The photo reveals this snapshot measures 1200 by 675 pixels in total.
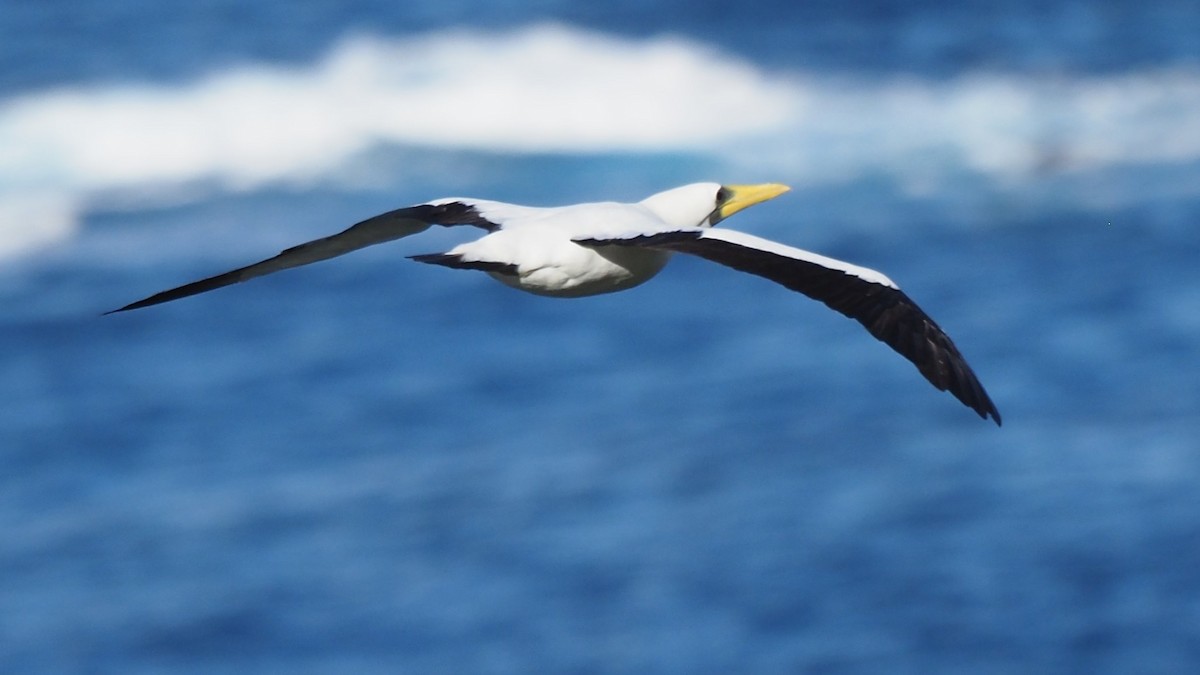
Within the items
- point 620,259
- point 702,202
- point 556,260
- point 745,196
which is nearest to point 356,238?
point 556,260

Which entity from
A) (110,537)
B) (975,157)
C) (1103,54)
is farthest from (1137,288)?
(110,537)

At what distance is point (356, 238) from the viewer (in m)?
10.1

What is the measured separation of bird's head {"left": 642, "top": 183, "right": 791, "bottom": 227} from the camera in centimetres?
1083

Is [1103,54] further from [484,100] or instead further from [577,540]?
[577,540]

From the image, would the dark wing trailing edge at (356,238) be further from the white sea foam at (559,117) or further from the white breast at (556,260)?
the white sea foam at (559,117)

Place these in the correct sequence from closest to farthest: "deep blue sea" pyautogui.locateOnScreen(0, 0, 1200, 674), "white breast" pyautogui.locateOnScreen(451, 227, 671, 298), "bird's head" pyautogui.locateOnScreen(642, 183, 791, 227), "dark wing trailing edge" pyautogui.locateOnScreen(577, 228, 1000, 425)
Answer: "dark wing trailing edge" pyautogui.locateOnScreen(577, 228, 1000, 425) < "white breast" pyautogui.locateOnScreen(451, 227, 671, 298) < "bird's head" pyautogui.locateOnScreen(642, 183, 791, 227) < "deep blue sea" pyautogui.locateOnScreen(0, 0, 1200, 674)

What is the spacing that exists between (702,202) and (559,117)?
103 ft

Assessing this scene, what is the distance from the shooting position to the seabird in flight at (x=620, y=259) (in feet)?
29.9

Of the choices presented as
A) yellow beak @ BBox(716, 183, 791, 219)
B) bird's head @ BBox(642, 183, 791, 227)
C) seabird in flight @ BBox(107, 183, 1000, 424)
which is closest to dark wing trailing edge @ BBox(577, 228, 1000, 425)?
seabird in flight @ BBox(107, 183, 1000, 424)

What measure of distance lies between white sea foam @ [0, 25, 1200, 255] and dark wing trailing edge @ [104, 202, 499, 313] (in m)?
30.5

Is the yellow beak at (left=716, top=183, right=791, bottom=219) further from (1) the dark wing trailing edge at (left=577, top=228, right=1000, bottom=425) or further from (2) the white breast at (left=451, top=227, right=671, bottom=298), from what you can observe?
(1) the dark wing trailing edge at (left=577, top=228, right=1000, bottom=425)

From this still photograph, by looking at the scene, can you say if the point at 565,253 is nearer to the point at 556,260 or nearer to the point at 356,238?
the point at 556,260

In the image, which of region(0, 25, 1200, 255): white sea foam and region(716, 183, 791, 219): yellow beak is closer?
region(716, 183, 791, 219): yellow beak

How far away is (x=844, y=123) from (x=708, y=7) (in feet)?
14.9
